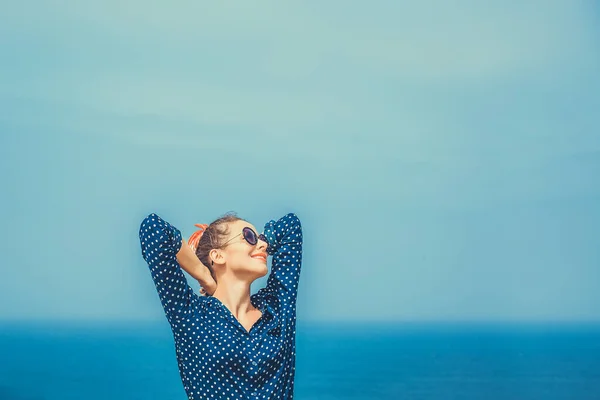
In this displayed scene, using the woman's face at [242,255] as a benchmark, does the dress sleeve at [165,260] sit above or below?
below

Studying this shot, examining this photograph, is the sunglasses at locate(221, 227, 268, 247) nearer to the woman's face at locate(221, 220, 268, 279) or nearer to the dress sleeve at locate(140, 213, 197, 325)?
the woman's face at locate(221, 220, 268, 279)

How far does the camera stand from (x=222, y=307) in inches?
87.0

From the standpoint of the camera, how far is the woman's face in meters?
2.23

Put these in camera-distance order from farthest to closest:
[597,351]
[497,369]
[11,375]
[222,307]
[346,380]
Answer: [597,351], [497,369], [346,380], [11,375], [222,307]

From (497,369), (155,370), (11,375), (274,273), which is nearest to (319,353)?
(497,369)

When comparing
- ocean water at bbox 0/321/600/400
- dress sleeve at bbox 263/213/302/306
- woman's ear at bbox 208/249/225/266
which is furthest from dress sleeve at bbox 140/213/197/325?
ocean water at bbox 0/321/600/400

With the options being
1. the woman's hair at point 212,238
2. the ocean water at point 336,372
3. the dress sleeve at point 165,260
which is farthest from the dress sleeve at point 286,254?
the ocean water at point 336,372

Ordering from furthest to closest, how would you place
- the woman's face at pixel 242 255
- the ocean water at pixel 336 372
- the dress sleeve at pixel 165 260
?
1. the ocean water at pixel 336 372
2. the woman's face at pixel 242 255
3. the dress sleeve at pixel 165 260

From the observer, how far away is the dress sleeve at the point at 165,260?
2025 millimetres

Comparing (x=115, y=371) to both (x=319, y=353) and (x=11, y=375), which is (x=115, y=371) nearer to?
(x=11, y=375)

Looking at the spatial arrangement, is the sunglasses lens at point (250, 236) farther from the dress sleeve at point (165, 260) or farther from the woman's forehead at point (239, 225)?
the dress sleeve at point (165, 260)

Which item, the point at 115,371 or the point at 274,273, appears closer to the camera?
the point at 274,273

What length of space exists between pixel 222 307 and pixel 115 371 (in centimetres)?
1081

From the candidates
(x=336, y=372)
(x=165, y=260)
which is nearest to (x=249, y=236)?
(x=165, y=260)
